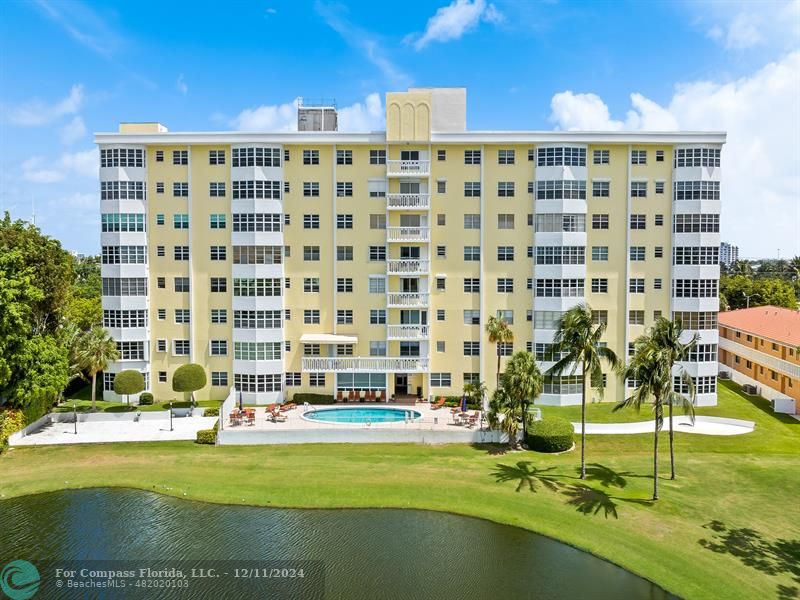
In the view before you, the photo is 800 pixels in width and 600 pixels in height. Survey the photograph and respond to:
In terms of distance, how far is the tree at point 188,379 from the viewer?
44.4m

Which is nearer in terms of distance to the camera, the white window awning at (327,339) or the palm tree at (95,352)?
the palm tree at (95,352)

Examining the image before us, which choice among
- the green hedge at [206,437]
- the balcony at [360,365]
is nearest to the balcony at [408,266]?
the balcony at [360,365]

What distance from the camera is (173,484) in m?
31.4

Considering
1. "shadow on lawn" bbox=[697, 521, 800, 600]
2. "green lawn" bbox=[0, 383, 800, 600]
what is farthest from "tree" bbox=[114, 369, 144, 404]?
"shadow on lawn" bbox=[697, 521, 800, 600]

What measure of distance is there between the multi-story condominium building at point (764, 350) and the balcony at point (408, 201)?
3322 centimetres

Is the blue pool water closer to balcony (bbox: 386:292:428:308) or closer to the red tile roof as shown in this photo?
balcony (bbox: 386:292:428:308)

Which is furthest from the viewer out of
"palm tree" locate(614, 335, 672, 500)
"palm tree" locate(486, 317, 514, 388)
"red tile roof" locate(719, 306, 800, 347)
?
"red tile roof" locate(719, 306, 800, 347)

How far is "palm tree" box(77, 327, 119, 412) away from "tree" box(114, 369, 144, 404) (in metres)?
1.54

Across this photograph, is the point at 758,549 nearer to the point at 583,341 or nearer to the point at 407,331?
the point at 583,341

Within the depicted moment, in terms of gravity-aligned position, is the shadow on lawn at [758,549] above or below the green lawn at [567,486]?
below

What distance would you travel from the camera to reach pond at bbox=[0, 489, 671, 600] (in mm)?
21438

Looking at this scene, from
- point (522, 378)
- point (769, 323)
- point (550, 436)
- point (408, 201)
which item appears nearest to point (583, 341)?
point (522, 378)

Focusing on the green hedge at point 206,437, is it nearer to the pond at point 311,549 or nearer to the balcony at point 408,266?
the pond at point 311,549

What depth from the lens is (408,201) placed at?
4825cm
